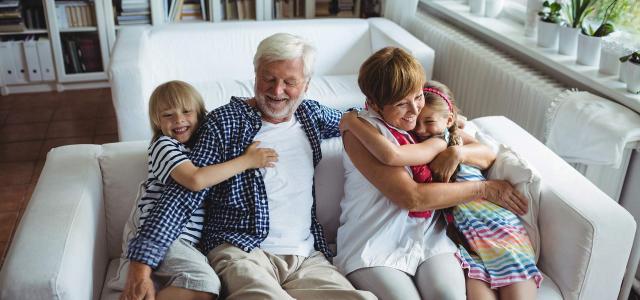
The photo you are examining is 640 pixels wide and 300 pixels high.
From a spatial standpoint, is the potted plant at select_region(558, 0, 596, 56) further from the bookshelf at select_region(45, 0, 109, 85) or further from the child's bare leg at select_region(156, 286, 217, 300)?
the bookshelf at select_region(45, 0, 109, 85)

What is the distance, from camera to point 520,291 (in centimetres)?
151

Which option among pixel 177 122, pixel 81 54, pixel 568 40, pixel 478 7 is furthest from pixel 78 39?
pixel 568 40

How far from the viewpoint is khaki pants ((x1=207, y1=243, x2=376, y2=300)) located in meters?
1.41

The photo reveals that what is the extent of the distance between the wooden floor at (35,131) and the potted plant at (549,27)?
7.80 ft

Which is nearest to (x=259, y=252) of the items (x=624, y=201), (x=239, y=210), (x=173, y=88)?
(x=239, y=210)

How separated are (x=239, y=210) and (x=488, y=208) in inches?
27.1

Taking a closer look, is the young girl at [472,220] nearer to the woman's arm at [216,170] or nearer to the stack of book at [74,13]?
the woman's arm at [216,170]

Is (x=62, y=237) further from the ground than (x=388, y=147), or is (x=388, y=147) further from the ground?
(x=388, y=147)

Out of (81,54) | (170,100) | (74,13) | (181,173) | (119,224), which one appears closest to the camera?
(181,173)

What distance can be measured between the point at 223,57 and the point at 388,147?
1.92 m

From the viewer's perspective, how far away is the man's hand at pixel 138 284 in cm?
138

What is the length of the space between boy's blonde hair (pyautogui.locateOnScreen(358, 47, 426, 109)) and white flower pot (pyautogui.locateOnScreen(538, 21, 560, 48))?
1.37m

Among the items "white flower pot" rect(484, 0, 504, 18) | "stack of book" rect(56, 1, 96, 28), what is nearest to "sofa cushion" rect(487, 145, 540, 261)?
"white flower pot" rect(484, 0, 504, 18)

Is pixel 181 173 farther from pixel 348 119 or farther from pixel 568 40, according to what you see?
pixel 568 40
